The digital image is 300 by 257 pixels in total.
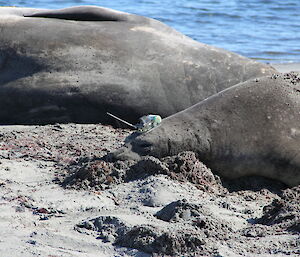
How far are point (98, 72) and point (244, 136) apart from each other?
1780 mm

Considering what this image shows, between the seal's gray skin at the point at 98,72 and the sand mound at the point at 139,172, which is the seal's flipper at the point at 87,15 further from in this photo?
the sand mound at the point at 139,172

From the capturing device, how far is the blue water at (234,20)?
11938mm

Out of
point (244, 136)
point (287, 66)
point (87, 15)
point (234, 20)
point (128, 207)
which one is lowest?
point (234, 20)

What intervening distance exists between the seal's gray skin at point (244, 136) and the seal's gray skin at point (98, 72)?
125 cm

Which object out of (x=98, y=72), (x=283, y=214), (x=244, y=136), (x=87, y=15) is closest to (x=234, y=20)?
(x=87, y=15)

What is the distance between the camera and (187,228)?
12.6 feet

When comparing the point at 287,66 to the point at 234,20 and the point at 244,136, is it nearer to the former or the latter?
the point at 244,136

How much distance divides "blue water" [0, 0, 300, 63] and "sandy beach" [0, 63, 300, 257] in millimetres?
6165

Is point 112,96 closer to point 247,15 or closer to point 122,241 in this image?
point 122,241

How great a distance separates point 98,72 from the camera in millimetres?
6500

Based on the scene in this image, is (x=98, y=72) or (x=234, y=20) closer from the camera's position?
(x=98, y=72)

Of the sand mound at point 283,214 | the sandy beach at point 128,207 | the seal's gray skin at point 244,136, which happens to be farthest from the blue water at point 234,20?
the sand mound at point 283,214

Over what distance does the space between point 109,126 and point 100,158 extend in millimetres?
1438

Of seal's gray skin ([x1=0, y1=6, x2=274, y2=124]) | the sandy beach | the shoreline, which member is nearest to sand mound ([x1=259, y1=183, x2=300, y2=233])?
the sandy beach
